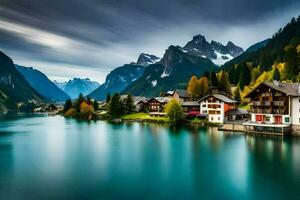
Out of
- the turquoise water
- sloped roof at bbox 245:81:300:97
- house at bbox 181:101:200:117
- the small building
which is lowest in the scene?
the turquoise water

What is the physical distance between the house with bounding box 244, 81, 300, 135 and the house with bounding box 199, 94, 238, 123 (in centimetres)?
1231

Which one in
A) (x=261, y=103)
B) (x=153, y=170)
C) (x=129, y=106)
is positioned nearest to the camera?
(x=153, y=170)

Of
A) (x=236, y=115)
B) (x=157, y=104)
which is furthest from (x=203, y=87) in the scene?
(x=236, y=115)

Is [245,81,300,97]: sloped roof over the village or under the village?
over

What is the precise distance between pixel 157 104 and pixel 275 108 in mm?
52361

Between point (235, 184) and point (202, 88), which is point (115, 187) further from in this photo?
point (202, 88)

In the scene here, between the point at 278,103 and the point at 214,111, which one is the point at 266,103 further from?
the point at 214,111

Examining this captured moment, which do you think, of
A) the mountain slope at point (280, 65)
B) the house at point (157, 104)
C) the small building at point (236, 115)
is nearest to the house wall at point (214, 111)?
the small building at point (236, 115)

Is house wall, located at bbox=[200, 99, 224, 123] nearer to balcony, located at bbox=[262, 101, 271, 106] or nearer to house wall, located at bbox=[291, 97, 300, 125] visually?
balcony, located at bbox=[262, 101, 271, 106]

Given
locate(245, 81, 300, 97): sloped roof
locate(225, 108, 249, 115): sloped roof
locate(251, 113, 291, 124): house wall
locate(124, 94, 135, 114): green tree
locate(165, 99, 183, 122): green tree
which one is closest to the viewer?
locate(245, 81, 300, 97): sloped roof

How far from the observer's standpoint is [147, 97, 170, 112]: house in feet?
349

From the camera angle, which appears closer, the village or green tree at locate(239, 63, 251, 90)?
the village

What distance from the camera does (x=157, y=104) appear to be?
10850cm

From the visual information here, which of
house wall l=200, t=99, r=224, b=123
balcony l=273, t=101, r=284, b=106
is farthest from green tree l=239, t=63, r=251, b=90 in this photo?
balcony l=273, t=101, r=284, b=106
